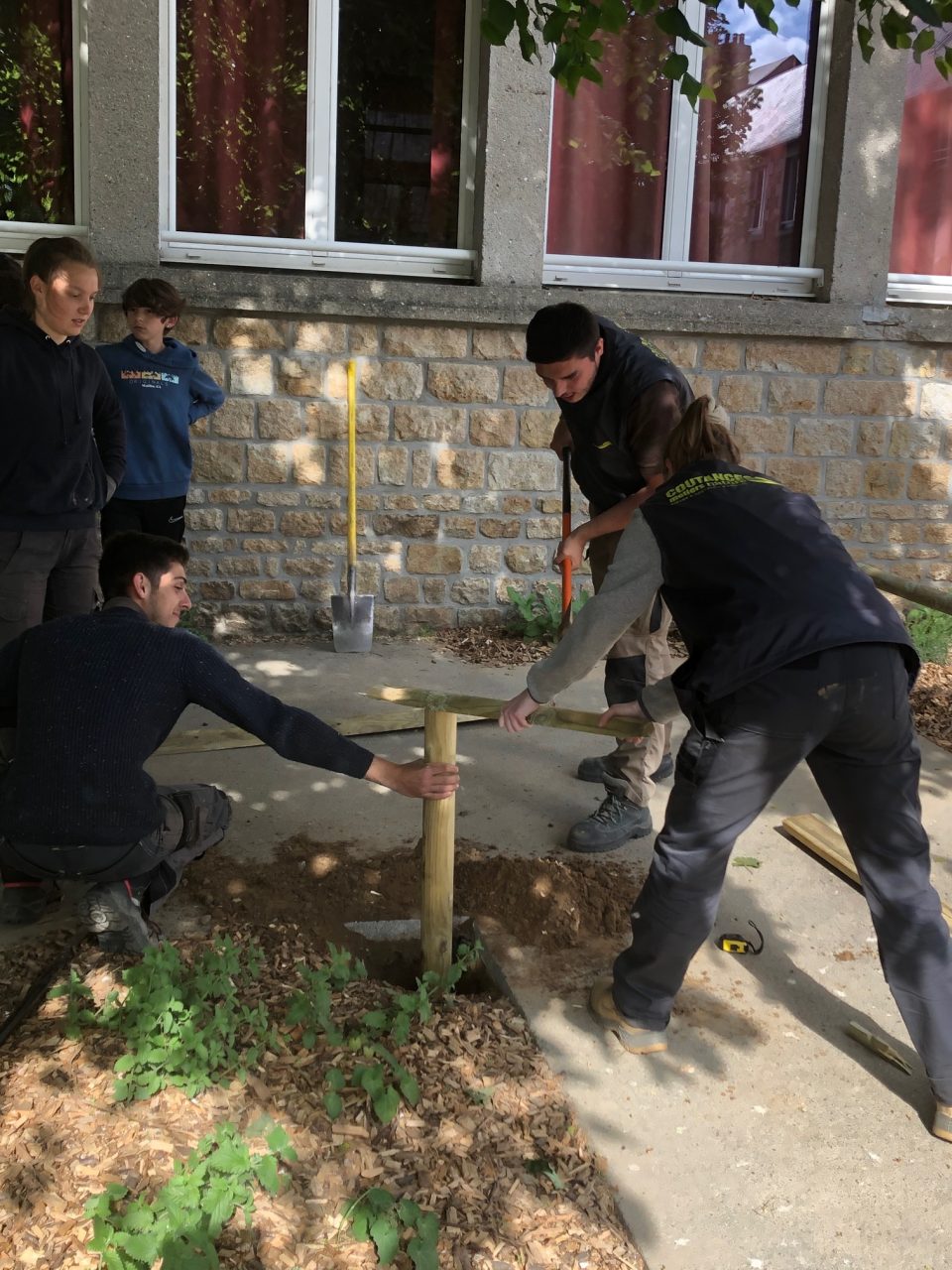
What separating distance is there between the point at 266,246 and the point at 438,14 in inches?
67.3

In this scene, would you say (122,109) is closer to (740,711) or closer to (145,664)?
(145,664)

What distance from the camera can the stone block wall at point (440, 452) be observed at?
7.04 metres

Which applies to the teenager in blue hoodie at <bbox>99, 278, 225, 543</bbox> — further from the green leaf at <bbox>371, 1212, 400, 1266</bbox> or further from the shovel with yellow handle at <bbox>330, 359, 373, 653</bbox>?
the green leaf at <bbox>371, 1212, 400, 1266</bbox>

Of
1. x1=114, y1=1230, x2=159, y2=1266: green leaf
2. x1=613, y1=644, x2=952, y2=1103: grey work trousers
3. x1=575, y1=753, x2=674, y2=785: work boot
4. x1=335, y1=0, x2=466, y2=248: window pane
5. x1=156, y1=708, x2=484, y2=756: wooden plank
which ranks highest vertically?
x1=335, y1=0, x2=466, y2=248: window pane

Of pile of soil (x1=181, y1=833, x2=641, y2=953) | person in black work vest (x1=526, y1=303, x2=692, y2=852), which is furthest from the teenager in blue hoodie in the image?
pile of soil (x1=181, y1=833, x2=641, y2=953)

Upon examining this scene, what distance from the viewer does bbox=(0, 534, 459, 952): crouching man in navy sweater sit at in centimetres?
315

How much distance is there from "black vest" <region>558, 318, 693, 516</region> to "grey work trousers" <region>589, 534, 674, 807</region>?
25 centimetres

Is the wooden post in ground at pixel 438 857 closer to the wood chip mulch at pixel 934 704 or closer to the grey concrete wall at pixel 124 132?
the wood chip mulch at pixel 934 704

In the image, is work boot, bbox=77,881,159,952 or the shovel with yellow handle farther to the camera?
the shovel with yellow handle

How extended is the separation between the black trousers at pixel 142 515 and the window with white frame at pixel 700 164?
2.88 metres

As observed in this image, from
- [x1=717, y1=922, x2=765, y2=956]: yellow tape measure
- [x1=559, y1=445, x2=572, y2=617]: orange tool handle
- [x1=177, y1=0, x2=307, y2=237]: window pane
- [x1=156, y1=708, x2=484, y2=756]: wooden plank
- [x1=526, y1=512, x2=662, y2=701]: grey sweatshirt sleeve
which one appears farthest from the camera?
[x1=177, y1=0, x2=307, y2=237]: window pane

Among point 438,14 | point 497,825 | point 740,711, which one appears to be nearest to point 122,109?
point 438,14

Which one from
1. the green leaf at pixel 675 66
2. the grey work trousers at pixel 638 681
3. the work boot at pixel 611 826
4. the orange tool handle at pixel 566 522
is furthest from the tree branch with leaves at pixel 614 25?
the work boot at pixel 611 826

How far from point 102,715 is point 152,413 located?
10.4ft
